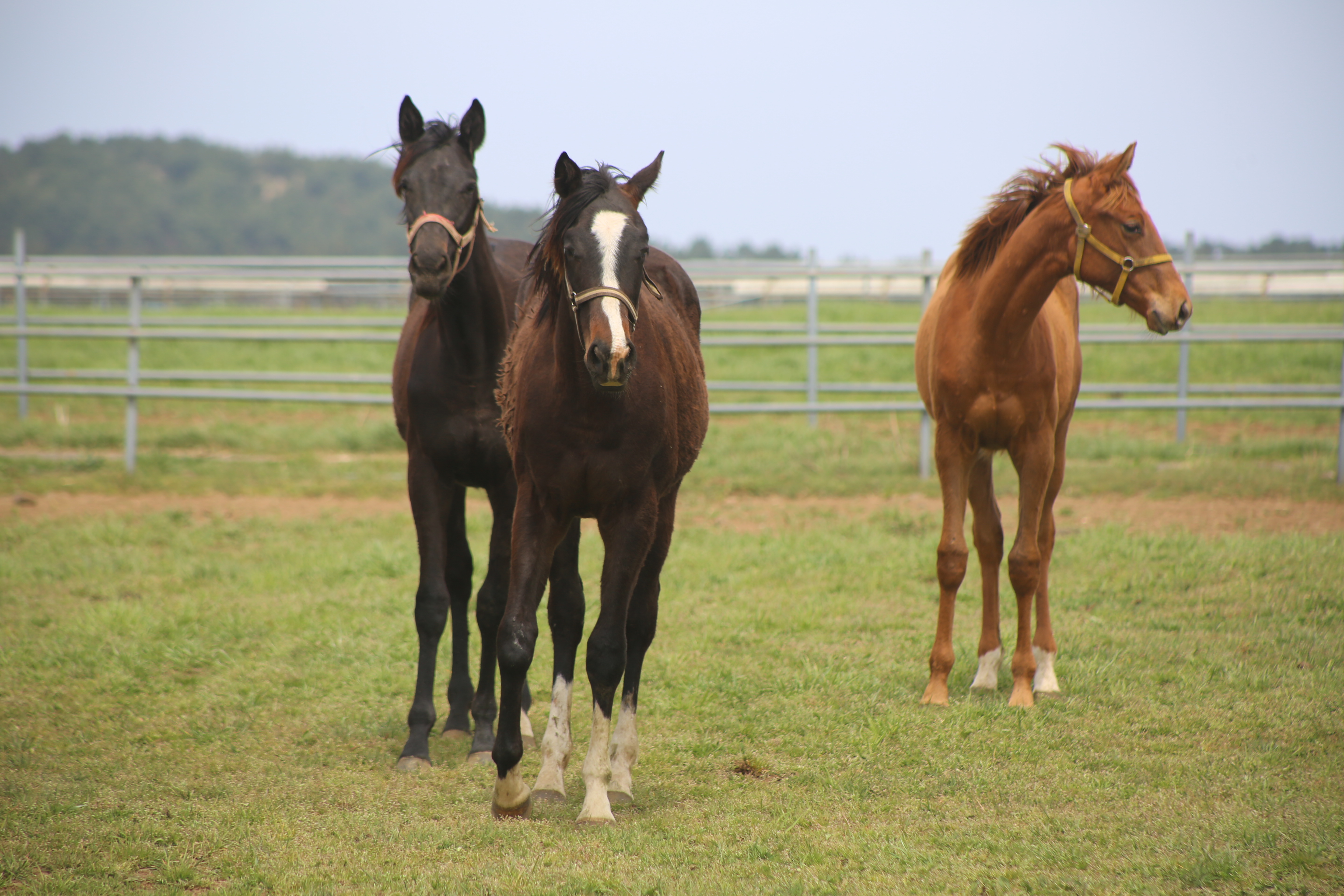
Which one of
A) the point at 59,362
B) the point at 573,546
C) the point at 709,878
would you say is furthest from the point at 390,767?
the point at 59,362

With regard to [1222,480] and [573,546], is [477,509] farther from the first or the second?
[1222,480]

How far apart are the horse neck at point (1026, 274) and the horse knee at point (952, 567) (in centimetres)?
97

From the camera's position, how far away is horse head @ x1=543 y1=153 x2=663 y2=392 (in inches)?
114

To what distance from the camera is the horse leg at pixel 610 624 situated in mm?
3330

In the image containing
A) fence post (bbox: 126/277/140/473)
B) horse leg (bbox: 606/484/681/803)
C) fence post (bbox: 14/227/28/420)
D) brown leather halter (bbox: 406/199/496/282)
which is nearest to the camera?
horse leg (bbox: 606/484/681/803)

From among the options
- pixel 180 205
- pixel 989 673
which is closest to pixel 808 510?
pixel 989 673

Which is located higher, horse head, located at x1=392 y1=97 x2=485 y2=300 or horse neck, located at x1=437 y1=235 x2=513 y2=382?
horse head, located at x1=392 y1=97 x2=485 y2=300

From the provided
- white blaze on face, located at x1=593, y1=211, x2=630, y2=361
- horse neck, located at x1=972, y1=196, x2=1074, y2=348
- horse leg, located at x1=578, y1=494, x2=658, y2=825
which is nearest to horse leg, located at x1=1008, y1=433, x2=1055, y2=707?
horse neck, located at x1=972, y1=196, x2=1074, y2=348

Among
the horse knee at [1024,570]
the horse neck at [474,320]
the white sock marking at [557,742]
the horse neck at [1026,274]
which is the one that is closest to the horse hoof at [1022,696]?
the horse knee at [1024,570]

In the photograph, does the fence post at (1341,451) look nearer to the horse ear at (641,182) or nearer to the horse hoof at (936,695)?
the horse hoof at (936,695)

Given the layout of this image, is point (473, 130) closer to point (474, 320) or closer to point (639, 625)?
point (474, 320)

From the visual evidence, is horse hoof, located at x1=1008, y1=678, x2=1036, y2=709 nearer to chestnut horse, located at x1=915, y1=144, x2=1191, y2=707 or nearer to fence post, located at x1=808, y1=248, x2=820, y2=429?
chestnut horse, located at x1=915, y1=144, x2=1191, y2=707

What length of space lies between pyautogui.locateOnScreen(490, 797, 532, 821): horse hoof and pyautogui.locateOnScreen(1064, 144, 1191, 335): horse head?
10.3 feet

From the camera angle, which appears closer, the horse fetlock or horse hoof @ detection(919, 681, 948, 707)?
the horse fetlock
